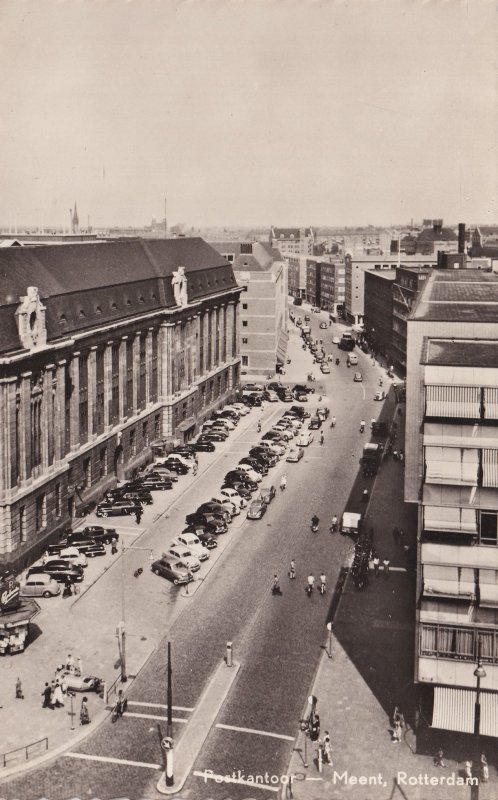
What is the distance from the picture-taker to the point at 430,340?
44.2 m

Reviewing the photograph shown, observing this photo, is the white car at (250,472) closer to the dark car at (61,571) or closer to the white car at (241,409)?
the dark car at (61,571)

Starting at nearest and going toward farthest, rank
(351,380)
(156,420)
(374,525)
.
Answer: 1. (374,525)
2. (156,420)
3. (351,380)

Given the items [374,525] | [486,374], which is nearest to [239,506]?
[374,525]

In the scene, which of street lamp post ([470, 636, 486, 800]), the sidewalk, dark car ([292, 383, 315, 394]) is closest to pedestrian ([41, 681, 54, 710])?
the sidewalk

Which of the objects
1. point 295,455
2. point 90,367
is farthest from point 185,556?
point 295,455

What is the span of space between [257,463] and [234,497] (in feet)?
37.4

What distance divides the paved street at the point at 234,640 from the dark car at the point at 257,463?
290 cm

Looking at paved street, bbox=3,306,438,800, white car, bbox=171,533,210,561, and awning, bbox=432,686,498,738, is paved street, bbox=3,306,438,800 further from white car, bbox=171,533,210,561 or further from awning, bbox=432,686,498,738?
awning, bbox=432,686,498,738

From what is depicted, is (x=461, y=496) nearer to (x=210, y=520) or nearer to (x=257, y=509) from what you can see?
(x=210, y=520)

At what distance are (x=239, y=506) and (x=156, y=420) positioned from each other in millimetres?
22009

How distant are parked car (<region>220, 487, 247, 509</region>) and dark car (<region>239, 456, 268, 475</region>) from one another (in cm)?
755

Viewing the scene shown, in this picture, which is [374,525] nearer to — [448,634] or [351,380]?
[448,634]

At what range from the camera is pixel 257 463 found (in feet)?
282

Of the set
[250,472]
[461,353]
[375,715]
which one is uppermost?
[461,353]
